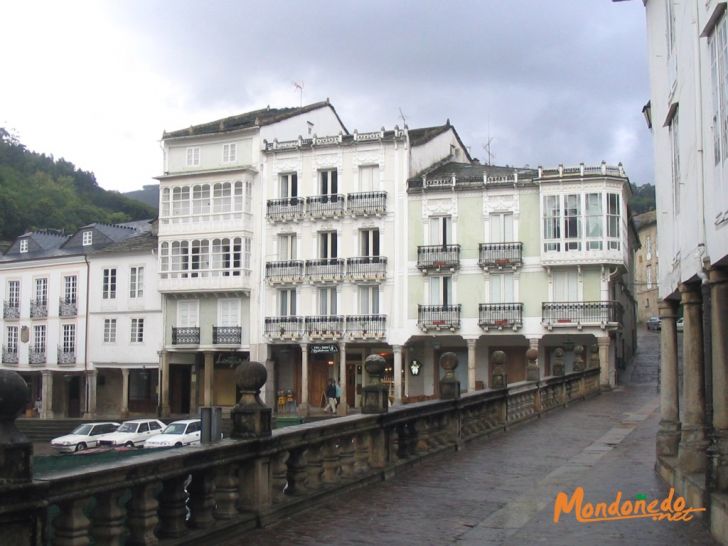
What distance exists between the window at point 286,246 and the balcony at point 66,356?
15.3 metres

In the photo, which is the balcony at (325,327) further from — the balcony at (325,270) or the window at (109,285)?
the window at (109,285)

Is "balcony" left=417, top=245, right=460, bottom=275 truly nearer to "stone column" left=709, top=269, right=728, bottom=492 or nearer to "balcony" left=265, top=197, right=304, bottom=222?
"balcony" left=265, top=197, right=304, bottom=222

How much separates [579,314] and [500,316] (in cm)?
393

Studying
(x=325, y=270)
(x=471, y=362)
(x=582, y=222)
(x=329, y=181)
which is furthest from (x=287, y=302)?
(x=582, y=222)

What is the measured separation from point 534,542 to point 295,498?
2.58 meters

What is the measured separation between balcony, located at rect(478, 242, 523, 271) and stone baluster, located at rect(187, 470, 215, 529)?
38.1 metres

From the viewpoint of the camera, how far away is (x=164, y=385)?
5162cm

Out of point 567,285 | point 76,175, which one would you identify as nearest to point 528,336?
point 567,285

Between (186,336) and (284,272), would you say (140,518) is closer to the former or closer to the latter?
(284,272)

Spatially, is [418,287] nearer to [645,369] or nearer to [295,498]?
[645,369]

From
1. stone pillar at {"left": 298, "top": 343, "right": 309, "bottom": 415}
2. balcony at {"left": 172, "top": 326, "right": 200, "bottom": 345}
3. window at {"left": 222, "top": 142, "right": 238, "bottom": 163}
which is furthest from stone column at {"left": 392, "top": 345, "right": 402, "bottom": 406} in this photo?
window at {"left": 222, "top": 142, "right": 238, "bottom": 163}

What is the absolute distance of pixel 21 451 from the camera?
5.89 metres

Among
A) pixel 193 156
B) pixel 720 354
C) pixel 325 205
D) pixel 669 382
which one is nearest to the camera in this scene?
pixel 720 354

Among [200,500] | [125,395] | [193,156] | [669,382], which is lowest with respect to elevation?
[125,395]
